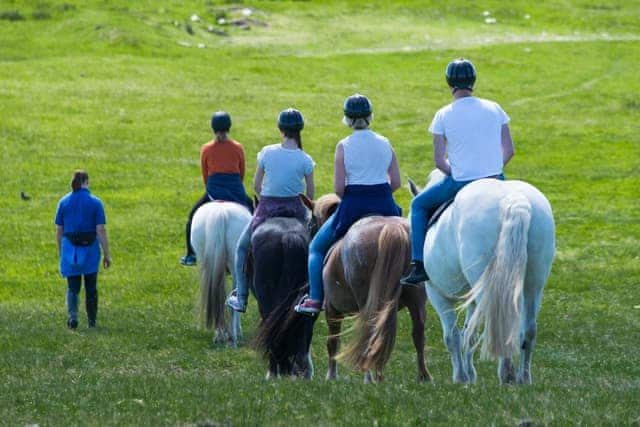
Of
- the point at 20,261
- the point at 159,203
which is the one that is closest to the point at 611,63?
the point at 159,203

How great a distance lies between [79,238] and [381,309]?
9.29 metres

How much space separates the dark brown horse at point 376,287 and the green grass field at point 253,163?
1.51 feet

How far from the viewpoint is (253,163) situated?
1708 inches

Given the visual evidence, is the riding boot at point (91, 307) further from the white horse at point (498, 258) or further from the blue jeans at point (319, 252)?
the white horse at point (498, 258)

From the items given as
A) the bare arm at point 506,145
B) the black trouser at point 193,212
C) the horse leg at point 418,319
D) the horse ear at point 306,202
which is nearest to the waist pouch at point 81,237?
the black trouser at point 193,212

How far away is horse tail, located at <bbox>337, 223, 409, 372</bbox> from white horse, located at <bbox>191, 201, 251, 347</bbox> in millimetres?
5653

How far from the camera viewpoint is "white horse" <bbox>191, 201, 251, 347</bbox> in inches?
773

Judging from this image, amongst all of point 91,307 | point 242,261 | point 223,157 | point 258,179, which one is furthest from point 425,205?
point 91,307

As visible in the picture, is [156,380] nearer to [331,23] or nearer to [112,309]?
[112,309]

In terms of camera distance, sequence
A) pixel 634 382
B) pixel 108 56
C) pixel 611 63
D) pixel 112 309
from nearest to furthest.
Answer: pixel 634 382
pixel 112 309
pixel 108 56
pixel 611 63

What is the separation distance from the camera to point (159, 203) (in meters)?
37.5

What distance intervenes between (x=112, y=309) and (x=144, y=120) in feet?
83.7

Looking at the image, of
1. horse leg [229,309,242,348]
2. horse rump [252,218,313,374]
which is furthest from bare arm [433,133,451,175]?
horse leg [229,309,242,348]

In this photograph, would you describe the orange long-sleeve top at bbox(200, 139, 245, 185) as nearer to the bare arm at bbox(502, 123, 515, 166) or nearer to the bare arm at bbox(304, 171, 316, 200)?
the bare arm at bbox(304, 171, 316, 200)
